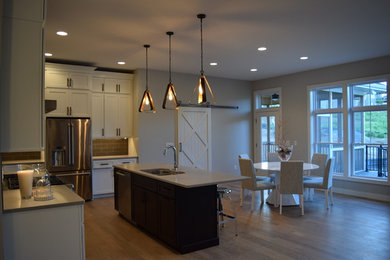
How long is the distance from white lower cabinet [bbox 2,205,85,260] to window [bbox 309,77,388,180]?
5.98 meters

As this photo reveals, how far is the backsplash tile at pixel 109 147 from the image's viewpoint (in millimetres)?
7004

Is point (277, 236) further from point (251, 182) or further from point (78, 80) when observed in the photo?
point (78, 80)

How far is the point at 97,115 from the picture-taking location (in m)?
6.70

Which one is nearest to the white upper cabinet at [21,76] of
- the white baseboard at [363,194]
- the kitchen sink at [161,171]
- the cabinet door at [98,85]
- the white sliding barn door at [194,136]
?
the kitchen sink at [161,171]

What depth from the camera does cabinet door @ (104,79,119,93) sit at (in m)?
6.79

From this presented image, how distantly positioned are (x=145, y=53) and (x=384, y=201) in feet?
17.6

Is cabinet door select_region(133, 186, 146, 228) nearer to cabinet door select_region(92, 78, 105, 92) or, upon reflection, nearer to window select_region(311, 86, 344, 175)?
→ cabinet door select_region(92, 78, 105, 92)

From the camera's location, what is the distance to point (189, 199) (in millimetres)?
3584

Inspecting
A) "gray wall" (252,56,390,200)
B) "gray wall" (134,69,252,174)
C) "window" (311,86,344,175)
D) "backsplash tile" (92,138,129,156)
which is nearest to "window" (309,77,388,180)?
"window" (311,86,344,175)

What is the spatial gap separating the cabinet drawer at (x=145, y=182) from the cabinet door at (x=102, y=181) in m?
2.27

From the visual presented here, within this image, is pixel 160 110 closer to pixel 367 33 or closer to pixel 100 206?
pixel 100 206

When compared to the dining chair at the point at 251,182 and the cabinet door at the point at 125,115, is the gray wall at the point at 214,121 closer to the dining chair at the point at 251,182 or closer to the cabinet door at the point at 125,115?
the cabinet door at the point at 125,115

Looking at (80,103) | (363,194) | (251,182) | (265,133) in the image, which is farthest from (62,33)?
(363,194)

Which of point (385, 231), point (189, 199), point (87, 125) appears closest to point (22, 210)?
point (189, 199)
